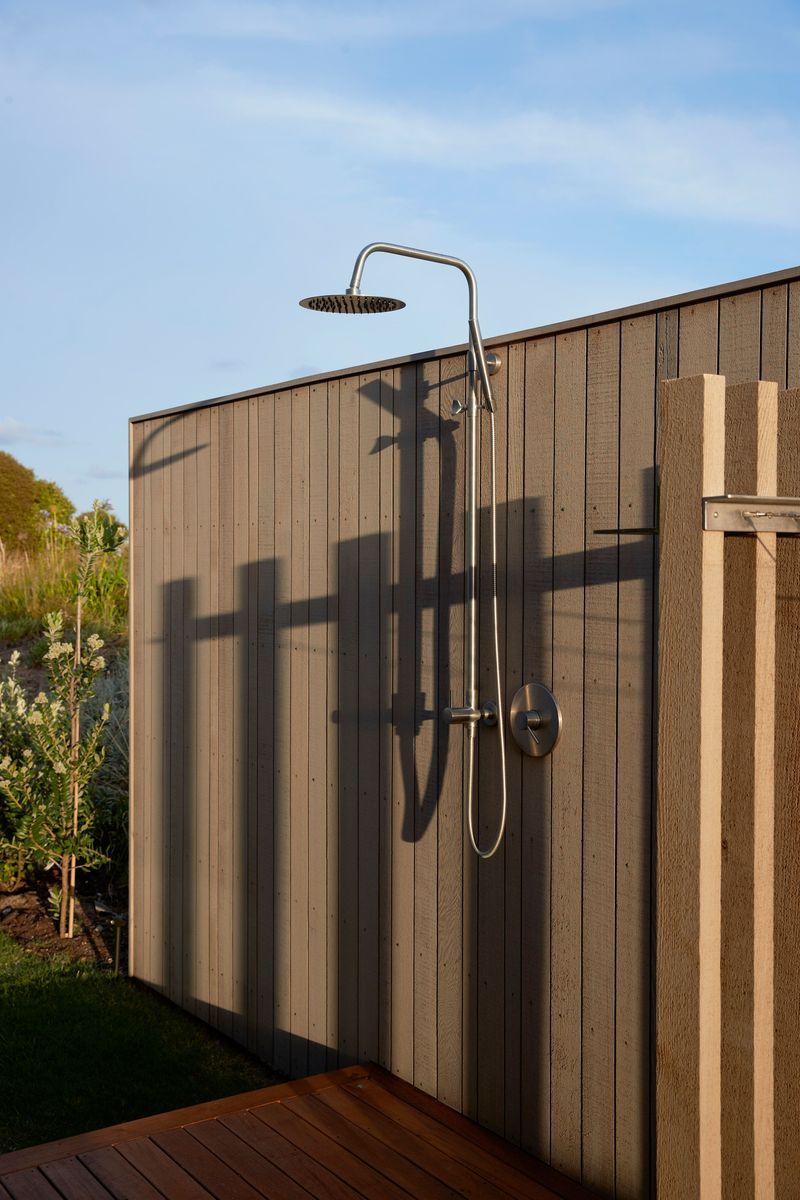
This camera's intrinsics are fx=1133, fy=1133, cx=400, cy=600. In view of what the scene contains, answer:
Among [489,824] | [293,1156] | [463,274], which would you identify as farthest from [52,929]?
A: [463,274]

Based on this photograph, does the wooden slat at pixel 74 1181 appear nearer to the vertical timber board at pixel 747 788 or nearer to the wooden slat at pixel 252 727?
the wooden slat at pixel 252 727

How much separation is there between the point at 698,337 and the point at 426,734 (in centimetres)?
131

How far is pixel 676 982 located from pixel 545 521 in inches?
48.6

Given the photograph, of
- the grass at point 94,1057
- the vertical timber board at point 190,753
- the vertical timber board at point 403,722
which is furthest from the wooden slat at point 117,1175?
the vertical timber board at point 190,753

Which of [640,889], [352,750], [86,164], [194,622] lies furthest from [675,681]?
[86,164]

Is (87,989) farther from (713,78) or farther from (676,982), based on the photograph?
(713,78)

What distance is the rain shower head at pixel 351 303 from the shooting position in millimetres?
2697

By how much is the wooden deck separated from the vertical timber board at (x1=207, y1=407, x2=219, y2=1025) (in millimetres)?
1025

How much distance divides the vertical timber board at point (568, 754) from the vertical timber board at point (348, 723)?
2.75 feet

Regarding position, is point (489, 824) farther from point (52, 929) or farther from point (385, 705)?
point (52, 929)

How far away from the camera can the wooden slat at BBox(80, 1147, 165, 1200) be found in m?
2.58

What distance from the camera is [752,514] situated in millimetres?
1720

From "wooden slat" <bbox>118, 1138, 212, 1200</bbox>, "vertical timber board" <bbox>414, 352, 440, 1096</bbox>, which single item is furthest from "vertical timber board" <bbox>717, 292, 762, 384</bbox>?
"wooden slat" <bbox>118, 1138, 212, 1200</bbox>

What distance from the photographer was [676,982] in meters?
1.72
